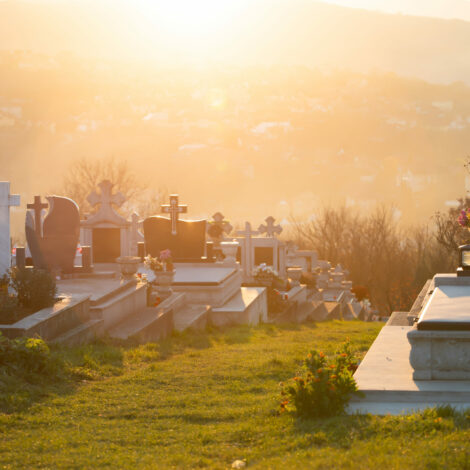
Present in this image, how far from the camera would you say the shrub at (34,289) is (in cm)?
960

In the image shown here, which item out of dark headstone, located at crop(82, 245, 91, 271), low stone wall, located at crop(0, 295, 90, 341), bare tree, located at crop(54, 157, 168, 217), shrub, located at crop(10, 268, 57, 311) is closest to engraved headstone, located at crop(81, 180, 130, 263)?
dark headstone, located at crop(82, 245, 91, 271)

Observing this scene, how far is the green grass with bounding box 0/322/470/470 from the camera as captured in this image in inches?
199

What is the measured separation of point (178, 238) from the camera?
22.3m

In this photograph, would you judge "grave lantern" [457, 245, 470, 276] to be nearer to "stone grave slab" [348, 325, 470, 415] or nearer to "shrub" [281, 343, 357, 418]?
"stone grave slab" [348, 325, 470, 415]

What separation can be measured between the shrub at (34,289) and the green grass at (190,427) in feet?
3.46

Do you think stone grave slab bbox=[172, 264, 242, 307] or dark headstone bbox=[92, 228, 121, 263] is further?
dark headstone bbox=[92, 228, 121, 263]

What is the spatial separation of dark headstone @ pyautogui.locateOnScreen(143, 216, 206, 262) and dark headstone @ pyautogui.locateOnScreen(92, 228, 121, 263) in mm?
877

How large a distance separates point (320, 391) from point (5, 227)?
8.01 m

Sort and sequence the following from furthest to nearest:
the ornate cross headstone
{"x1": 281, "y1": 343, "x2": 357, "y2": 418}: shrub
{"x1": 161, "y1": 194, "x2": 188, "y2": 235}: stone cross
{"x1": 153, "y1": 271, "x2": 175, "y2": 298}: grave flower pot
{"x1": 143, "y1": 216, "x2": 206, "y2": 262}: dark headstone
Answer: the ornate cross headstone
{"x1": 161, "y1": 194, "x2": 188, "y2": 235}: stone cross
{"x1": 143, "y1": 216, "x2": 206, "y2": 262}: dark headstone
{"x1": 153, "y1": 271, "x2": 175, "y2": 298}: grave flower pot
{"x1": 281, "y1": 343, "x2": 357, "y2": 418}: shrub

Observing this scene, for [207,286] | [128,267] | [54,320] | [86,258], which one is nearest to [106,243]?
[207,286]

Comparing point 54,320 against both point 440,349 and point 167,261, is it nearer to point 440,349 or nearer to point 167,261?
point 440,349

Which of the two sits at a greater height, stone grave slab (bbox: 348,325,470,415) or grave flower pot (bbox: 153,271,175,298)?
grave flower pot (bbox: 153,271,175,298)

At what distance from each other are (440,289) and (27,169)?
110597mm

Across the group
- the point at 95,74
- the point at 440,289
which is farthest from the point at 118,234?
the point at 95,74
